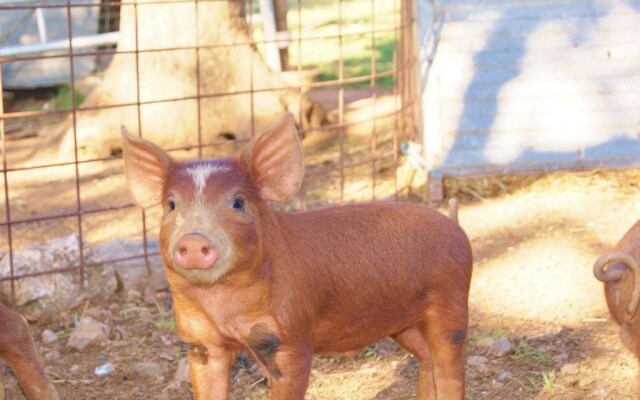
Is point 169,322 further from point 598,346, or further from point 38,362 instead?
point 598,346

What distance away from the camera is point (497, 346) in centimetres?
493

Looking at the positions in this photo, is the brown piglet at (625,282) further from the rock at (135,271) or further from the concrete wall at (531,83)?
the concrete wall at (531,83)

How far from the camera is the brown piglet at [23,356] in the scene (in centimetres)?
427

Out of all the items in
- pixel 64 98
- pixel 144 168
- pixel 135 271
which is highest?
pixel 144 168

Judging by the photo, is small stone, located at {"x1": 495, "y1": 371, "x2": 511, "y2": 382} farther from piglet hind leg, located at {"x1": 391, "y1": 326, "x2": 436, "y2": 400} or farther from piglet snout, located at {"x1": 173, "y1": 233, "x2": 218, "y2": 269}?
piglet snout, located at {"x1": 173, "y1": 233, "x2": 218, "y2": 269}

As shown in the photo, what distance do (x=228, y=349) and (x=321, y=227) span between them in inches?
20.2

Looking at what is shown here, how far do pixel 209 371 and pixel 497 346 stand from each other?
165 centimetres

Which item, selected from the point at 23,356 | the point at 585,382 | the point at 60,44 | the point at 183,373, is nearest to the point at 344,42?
the point at 60,44

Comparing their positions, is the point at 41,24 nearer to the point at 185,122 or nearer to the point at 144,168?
the point at 185,122

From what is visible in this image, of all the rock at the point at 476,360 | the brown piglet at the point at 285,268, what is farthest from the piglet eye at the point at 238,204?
the rock at the point at 476,360

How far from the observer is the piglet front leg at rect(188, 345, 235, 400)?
12.2 feet

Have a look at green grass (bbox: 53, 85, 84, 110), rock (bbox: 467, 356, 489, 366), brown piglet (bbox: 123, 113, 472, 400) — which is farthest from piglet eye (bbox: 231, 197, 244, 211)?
green grass (bbox: 53, 85, 84, 110)

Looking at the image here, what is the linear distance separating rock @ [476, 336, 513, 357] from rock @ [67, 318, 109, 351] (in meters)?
1.74

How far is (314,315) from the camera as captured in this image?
3650 mm
